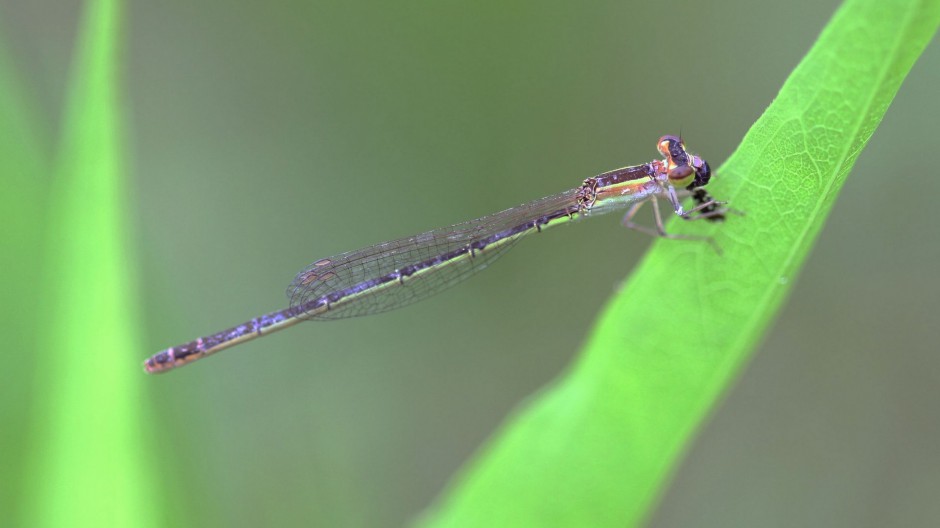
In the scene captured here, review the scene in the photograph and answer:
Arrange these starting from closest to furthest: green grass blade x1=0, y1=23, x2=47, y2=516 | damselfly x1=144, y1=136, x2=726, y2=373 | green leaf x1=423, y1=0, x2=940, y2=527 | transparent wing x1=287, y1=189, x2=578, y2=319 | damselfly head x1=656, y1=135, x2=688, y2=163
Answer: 1. green leaf x1=423, y1=0, x2=940, y2=527
2. green grass blade x1=0, y1=23, x2=47, y2=516
3. damselfly head x1=656, y1=135, x2=688, y2=163
4. damselfly x1=144, y1=136, x2=726, y2=373
5. transparent wing x1=287, y1=189, x2=578, y2=319

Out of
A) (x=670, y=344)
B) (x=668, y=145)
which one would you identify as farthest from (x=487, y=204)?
(x=670, y=344)

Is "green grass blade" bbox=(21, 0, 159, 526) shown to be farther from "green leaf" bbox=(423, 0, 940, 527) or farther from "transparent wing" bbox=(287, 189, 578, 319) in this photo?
"transparent wing" bbox=(287, 189, 578, 319)

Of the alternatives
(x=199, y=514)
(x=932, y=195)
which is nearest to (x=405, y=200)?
(x=199, y=514)

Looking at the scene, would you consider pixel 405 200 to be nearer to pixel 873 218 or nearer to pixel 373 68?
pixel 373 68

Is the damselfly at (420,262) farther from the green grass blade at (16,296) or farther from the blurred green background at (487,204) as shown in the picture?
the green grass blade at (16,296)

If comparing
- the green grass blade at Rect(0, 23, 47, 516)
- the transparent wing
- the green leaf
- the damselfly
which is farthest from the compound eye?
the green grass blade at Rect(0, 23, 47, 516)

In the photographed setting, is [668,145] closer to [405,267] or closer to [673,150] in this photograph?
[673,150]
